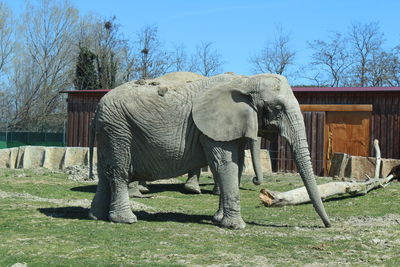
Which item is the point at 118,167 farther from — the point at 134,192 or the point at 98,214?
the point at 134,192

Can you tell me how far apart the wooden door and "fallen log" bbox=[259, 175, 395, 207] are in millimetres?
7655

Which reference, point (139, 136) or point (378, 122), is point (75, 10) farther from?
point (139, 136)

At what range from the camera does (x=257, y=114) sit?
32.0 feet

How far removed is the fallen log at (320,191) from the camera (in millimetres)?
12836

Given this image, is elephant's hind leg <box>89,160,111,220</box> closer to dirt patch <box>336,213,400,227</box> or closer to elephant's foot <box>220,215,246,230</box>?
elephant's foot <box>220,215,246,230</box>

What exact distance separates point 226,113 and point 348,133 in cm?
1548

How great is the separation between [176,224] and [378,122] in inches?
621

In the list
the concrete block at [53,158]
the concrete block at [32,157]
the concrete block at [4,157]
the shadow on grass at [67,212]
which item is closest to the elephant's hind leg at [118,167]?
the shadow on grass at [67,212]

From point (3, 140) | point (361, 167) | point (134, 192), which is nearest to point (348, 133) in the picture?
point (361, 167)

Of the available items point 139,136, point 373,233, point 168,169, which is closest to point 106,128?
point 139,136

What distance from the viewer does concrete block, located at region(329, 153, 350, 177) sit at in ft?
68.7

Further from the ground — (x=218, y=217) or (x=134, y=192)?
(x=134, y=192)

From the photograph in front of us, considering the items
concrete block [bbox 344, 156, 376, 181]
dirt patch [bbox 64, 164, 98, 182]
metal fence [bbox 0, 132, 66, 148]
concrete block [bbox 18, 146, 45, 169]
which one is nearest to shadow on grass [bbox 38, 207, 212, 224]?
dirt patch [bbox 64, 164, 98, 182]

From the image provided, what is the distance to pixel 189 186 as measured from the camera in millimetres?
16188
